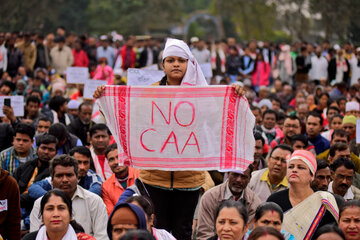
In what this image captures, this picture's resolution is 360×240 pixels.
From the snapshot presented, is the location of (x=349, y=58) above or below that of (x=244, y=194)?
above

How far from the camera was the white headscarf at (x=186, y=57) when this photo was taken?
663cm

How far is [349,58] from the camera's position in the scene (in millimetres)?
25500

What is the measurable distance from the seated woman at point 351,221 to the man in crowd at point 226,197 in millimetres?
1632

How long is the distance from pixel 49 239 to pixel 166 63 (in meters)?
1.85

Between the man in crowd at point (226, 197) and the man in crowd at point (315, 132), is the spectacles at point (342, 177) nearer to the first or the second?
the man in crowd at point (226, 197)

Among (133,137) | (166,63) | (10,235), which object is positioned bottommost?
(10,235)

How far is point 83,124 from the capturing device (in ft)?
43.3

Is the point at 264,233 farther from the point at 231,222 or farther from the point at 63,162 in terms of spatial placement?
the point at 63,162

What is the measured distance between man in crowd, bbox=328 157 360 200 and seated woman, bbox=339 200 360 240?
2.14 metres

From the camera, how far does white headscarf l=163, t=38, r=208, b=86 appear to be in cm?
663

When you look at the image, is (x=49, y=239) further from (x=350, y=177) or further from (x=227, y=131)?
(x=350, y=177)

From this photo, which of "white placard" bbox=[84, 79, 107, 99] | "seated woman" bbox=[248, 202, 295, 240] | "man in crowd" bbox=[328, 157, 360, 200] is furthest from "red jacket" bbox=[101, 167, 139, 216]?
"white placard" bbox=[84, 79, 107, 99]

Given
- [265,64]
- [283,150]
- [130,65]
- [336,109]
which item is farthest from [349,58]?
[283,150]

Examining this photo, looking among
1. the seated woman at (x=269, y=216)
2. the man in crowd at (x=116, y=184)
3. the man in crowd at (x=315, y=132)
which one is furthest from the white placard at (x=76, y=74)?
the seated woman at (x=269, y=216)
